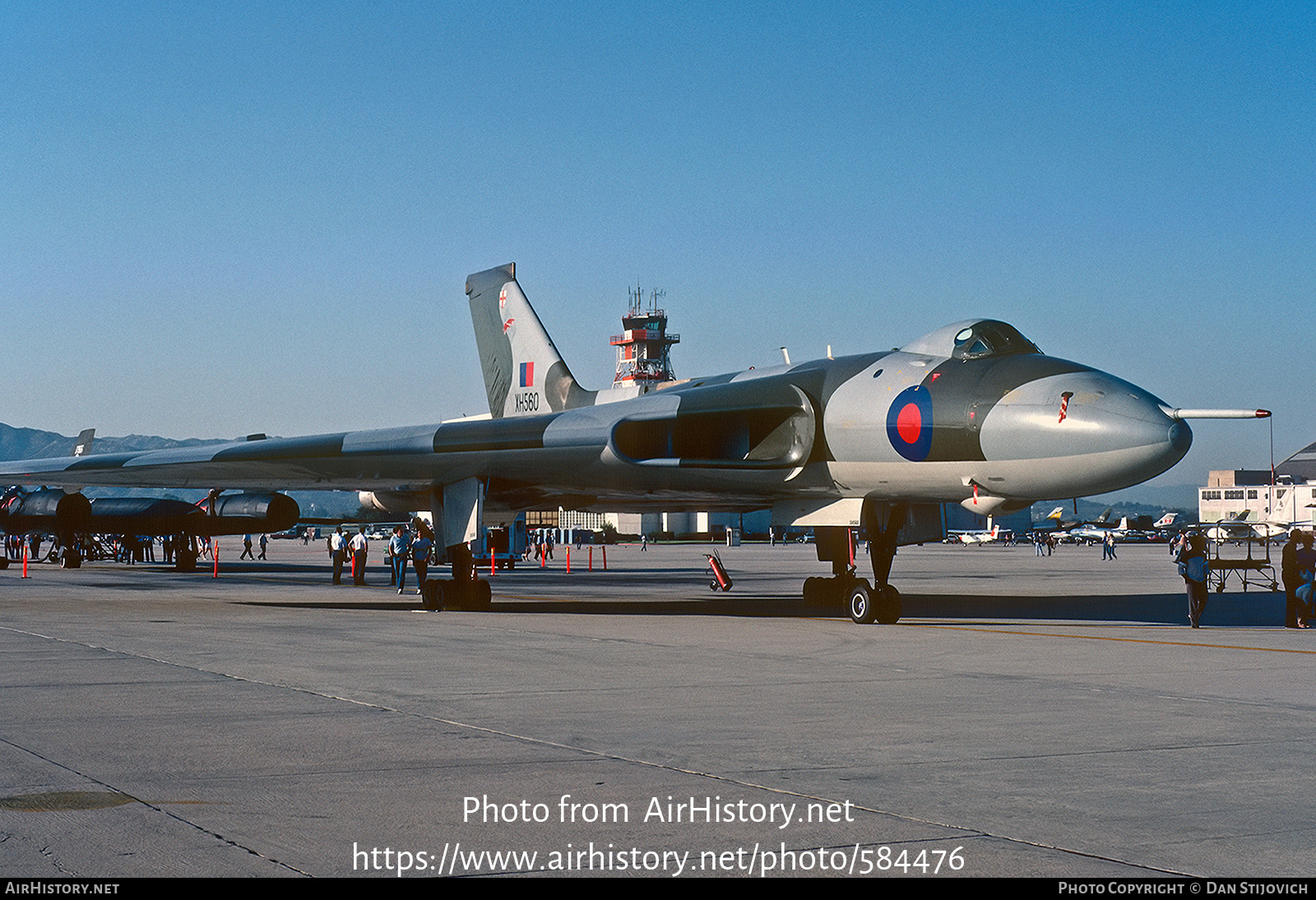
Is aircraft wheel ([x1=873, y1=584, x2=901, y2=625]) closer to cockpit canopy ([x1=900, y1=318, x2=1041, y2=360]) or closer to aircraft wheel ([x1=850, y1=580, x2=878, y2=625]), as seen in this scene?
aircraft wheel ([x1=850, y1=580, x2=878, y2=625])

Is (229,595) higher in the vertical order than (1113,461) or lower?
lower

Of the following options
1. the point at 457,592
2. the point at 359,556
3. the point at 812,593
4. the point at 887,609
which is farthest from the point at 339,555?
the point at 887,609

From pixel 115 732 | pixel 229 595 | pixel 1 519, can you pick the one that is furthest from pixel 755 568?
pixel 115 732

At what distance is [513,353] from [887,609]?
9.42 metres

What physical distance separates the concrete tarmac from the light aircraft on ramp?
184cm

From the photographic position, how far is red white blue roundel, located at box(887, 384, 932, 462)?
14.2 meters

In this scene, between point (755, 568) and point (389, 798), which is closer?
point (389, 798)

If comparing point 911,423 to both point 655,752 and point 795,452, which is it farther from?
point 655,752

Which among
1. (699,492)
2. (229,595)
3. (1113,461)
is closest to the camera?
(1113,461)

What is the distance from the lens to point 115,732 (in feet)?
23.4

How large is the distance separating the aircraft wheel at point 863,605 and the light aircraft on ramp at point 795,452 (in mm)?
26

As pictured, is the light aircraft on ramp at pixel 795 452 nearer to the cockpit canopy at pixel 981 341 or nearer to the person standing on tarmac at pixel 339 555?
the cockpit canopy at pixel 981 341

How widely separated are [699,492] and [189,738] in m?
10.7
